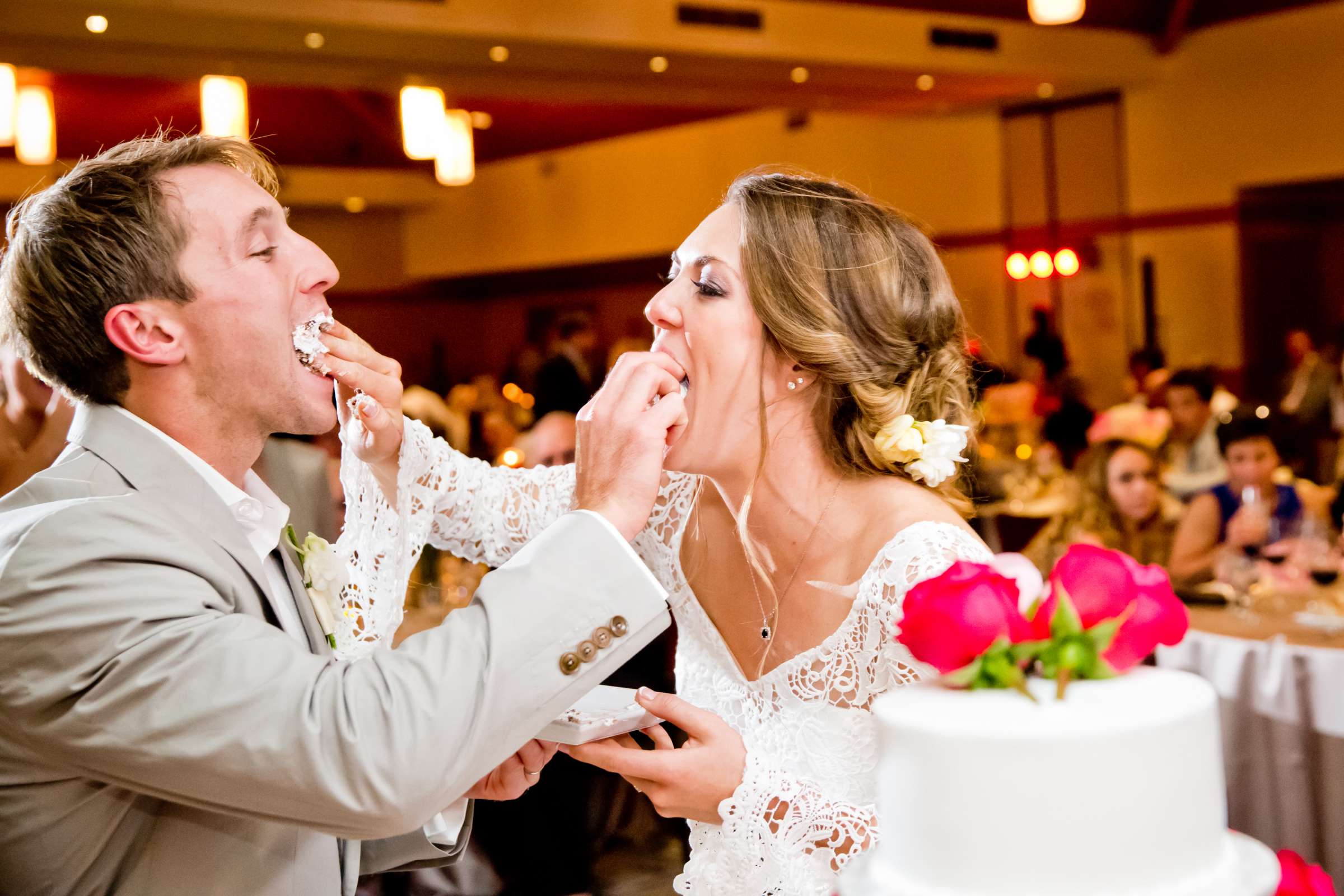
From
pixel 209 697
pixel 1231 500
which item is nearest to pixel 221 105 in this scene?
pixel 1231 500

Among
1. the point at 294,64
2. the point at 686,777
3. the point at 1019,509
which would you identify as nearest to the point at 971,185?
the point at 1019,509

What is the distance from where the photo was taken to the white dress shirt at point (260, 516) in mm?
1479

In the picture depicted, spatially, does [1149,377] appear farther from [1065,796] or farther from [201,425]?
[1065,796]

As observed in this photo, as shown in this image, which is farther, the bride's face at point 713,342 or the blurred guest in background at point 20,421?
the blurred guest in background at point 20,421

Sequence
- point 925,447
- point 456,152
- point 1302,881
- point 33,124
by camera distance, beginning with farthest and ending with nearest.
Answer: point 456,152 < point 33,124 < point 925,447 < point 1302,881

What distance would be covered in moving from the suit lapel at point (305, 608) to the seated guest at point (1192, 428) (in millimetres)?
5617

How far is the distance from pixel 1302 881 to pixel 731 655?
1198 mm

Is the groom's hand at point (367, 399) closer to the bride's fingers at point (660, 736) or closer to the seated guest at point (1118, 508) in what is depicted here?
the bride's fingers at point (660, 736)


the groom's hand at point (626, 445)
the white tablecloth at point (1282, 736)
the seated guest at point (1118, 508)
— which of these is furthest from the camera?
the seated guest at point (1118, 508)

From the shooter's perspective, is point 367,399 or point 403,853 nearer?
point 403,853

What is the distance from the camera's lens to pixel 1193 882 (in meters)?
1.04

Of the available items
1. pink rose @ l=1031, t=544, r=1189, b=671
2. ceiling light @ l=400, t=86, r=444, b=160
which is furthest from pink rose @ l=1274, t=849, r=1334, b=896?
ceiling light @ l=400, t=86, r=444, b=160

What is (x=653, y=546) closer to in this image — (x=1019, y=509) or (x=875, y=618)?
(x=875, y=618)

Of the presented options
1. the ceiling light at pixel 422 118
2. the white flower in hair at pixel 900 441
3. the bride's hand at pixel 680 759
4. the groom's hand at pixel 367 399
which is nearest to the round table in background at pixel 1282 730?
the white flower in hair at pixel 900 441
